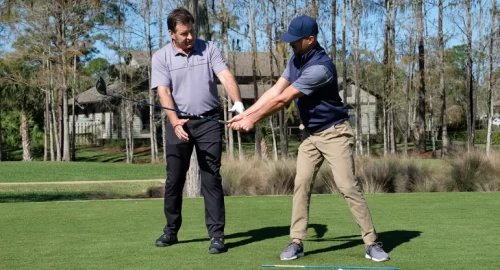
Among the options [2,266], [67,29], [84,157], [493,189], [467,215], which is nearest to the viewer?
[2,266]

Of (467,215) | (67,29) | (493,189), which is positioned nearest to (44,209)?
(467,215)

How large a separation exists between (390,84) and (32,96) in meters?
26.3

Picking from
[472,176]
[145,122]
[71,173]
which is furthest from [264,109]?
[145,122]

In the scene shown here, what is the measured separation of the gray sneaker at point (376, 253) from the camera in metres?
5.75

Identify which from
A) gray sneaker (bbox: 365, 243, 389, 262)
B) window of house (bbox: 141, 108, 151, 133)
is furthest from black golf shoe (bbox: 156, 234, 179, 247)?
window of house (bbox: 141, 108, 151, 133)

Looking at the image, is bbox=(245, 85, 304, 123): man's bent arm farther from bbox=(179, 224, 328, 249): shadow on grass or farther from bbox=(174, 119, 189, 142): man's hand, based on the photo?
bbox=(179, 224, 328, 249): shadow on grass

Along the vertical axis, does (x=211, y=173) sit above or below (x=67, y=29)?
below

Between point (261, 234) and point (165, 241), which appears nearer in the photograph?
point (165, 241)

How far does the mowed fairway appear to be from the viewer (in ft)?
19.2

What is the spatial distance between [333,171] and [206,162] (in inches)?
46.3

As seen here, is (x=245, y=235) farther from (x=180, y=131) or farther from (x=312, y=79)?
(x=312, y=79)

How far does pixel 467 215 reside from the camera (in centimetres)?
872

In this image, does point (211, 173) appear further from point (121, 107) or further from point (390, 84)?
point (121, 107)

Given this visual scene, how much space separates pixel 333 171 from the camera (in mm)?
6020
